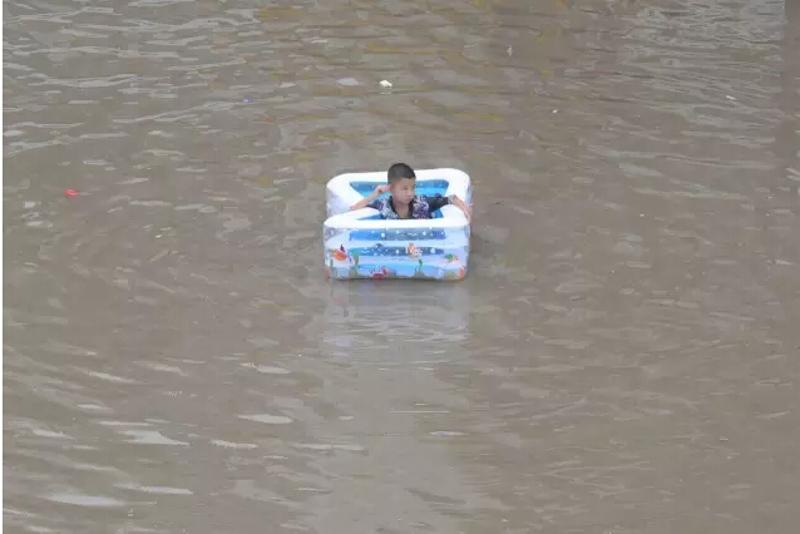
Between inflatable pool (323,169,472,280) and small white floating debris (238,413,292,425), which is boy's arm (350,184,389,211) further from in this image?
small white floating debris (238,413,292,425)

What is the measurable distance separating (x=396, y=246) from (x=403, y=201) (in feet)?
0.97

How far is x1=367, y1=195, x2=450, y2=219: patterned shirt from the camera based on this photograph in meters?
6.60

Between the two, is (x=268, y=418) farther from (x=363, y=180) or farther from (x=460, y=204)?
(x=363, y=180)

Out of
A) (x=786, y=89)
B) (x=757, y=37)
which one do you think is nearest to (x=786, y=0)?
(x=757, y=37)

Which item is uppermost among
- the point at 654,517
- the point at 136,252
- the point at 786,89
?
the point at 786,89

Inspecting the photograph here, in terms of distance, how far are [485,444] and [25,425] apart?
6.08 ft

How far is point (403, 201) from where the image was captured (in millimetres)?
6562

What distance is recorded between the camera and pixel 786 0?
10.5 meters

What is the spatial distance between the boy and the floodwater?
34 cm

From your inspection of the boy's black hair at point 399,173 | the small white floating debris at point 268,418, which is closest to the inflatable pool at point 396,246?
the boy's black hair at point 399,173

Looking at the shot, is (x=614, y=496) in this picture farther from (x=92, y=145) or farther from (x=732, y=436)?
(x=92, y=145)

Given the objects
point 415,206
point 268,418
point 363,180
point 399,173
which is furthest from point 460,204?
point 268,418

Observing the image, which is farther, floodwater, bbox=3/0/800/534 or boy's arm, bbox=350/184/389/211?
boy's arm, bbox=350/184/389/211

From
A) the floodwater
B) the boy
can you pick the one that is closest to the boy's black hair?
the boy
